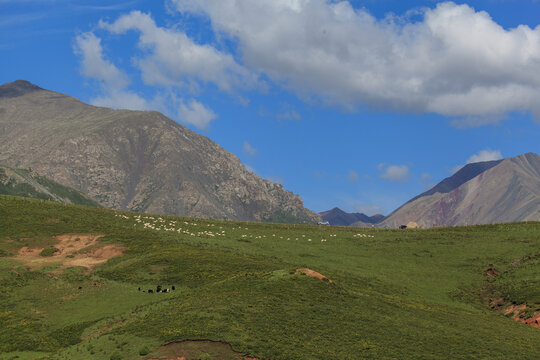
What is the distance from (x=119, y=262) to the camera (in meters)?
81.7

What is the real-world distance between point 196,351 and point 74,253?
180ft

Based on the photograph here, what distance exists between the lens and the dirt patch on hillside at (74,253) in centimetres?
A: 8125

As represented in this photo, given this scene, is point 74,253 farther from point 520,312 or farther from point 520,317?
point 520,312

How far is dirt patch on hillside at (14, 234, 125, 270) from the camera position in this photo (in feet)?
267

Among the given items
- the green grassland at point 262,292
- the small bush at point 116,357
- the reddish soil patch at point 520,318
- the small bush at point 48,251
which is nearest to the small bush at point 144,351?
the green grassland at point 262,292

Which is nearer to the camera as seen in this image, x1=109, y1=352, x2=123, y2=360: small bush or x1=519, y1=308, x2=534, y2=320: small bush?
x1=109, y1=352, x2=123, y2=360: small bush

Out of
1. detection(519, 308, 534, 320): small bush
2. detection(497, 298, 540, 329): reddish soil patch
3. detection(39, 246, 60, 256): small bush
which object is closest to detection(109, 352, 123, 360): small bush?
detection(39, 246, 60, 256): small bush

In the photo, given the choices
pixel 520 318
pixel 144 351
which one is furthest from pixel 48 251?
pixel 520 318

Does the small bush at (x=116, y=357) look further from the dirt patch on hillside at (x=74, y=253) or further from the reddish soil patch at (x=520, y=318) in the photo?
the reddish soil patch at (x=520, y=318)

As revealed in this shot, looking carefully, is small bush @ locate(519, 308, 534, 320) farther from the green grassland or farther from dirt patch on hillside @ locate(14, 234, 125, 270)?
dirt patch on hillside @ locate(14, 234, 125, 270)

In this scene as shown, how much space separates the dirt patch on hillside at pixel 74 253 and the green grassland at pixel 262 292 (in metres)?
2.01

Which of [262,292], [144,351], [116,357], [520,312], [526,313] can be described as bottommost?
[116,357]

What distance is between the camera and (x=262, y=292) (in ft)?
181

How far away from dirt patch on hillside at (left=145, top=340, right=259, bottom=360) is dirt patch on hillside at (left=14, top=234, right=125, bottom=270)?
1744 inches
